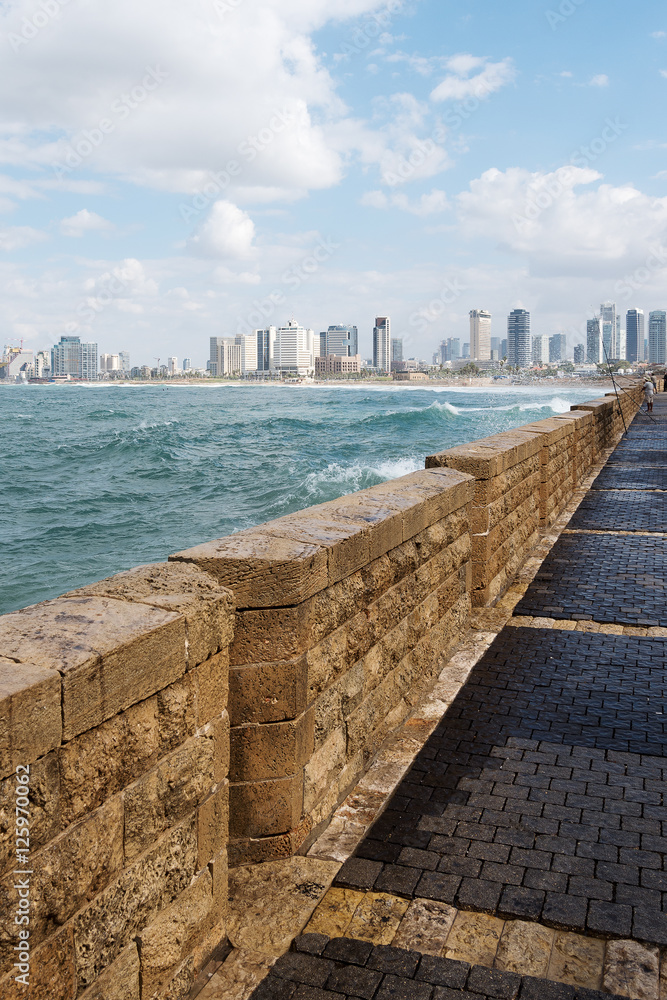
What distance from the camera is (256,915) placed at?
117 inches

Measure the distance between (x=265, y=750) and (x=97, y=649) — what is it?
1325 millimetres

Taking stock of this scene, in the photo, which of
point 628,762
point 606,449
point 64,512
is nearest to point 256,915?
point 628,762

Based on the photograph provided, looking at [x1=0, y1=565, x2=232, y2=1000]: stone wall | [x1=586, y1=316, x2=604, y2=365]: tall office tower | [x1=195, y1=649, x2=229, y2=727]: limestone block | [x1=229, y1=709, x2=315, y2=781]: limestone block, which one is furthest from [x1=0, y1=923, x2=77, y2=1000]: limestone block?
[x1=586, y1=316, x2=604, y2=365]: tall office tower

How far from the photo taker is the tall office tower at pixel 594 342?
21470 millimetres

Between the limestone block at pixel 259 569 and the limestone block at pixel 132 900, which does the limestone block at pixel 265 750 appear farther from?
the limestone block at pixel 132 900

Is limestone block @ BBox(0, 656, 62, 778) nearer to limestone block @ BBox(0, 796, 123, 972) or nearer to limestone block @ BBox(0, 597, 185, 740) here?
limestone block @ BBox(0, 597, 185, 740)

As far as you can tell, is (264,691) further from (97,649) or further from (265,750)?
(97,649)

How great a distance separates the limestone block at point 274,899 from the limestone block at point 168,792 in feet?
2.00

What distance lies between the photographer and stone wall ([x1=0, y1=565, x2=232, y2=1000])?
1896 mm

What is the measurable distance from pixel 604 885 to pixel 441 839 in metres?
0.65

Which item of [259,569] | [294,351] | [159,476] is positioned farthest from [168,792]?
[294,351]

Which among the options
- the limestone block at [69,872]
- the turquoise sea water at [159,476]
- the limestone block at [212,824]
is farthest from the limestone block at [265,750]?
the turquoise sea water at [159,476]

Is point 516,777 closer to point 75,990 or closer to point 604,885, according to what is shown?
point 604,885

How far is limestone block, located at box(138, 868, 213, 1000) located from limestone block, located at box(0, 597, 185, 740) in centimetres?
73
